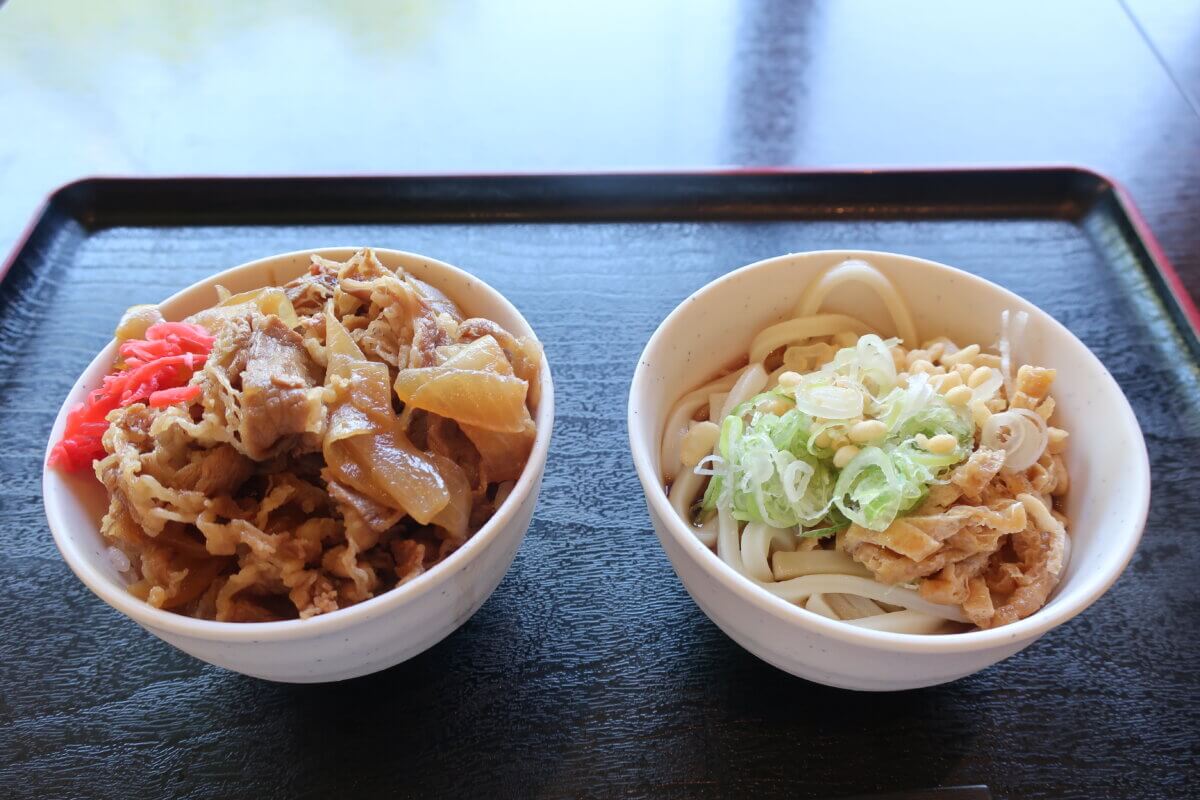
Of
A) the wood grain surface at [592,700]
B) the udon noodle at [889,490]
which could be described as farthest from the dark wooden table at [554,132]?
the udon noodle at [889,490]

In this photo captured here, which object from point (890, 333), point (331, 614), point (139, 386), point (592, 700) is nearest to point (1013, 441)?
point (890, 333)

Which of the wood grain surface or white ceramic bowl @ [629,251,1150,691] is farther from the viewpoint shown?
the wood grain surface

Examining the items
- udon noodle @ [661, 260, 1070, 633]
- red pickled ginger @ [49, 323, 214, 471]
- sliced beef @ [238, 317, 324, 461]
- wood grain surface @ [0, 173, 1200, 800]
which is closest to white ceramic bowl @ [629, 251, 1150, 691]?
udon noodle @ [661, 260, 1070, 633]

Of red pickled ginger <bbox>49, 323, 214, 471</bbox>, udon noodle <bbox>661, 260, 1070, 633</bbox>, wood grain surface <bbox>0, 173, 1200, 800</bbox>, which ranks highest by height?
red pickled ginger <bbox>49, 323, 214, 471</bbox>

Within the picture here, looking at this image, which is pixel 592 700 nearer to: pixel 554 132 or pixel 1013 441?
pixel 1013 441

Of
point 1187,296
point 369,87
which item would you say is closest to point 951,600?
point 1187,296

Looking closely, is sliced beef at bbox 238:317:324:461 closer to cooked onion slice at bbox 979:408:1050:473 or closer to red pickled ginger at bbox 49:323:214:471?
red pickled ginger at bbox 49:323:214:471

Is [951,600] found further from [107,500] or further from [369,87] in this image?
[369,87]
